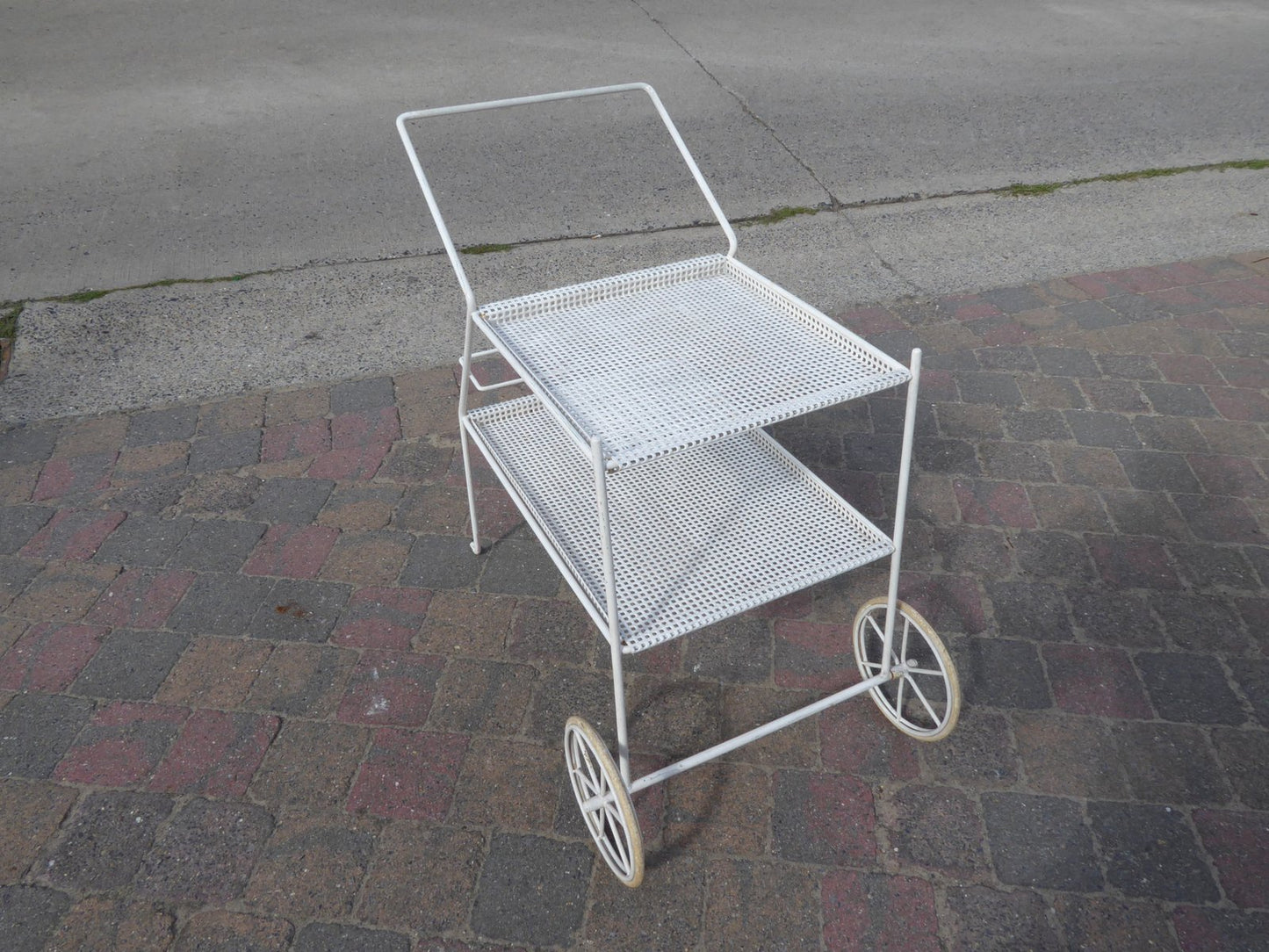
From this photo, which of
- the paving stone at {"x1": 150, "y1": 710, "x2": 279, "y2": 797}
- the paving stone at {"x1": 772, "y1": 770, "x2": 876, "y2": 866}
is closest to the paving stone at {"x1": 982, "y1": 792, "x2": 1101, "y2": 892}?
the paving stone at {"x1": 772, "y1": 770, "x2": 876, "y2": 866}

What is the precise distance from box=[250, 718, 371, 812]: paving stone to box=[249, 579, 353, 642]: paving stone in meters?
0.33

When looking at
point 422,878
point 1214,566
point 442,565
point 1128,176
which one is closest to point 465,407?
point 442,565

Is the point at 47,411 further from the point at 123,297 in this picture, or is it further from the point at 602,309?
the point at 602,309

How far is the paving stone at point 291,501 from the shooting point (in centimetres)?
329

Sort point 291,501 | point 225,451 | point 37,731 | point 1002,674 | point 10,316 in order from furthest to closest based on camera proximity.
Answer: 1. point 10,316
2. point 225,451
3. point 291,501
4. point 1002,674
5. point 37,731

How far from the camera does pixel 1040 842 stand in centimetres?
227

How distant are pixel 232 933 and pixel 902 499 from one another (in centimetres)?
175

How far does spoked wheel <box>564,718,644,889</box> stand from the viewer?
2.02 m

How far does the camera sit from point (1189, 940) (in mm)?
2076

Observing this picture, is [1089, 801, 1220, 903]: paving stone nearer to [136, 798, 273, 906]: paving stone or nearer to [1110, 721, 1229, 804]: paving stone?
[1110, 721, 1229, 804]: paving stone

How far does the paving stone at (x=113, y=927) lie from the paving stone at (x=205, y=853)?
0.15 ft

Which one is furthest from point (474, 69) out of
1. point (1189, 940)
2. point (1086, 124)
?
point (1189, 940)

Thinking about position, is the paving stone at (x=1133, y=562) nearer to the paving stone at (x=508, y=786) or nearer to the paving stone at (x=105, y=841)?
the paving stone at (x=508, y=786)

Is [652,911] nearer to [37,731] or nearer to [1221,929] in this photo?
[1221,929]
